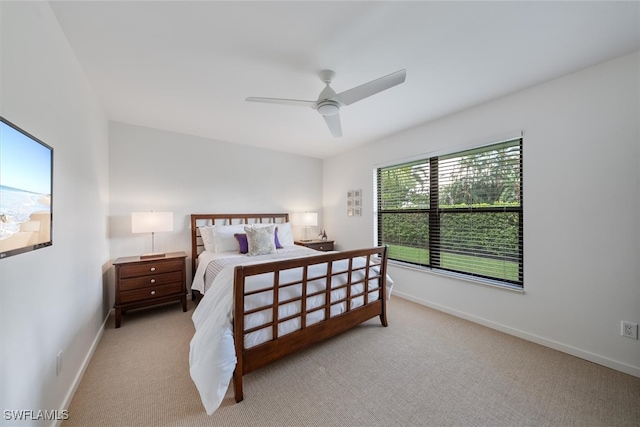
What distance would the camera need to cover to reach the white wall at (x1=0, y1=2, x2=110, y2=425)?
106 cm

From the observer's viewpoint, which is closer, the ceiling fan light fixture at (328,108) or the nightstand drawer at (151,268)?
the ceiling fan light fixture at (328,108)

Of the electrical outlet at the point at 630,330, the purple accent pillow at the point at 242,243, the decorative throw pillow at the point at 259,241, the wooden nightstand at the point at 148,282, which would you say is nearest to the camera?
the electrical outlet at the point at 630,330

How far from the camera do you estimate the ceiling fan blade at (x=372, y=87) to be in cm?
165

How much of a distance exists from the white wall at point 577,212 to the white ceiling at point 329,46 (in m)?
0.25

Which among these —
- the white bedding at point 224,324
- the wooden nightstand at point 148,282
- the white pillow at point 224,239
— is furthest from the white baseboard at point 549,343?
the wooden nightstand at point 148,282

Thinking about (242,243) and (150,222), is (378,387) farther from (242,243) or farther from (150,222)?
(150,222)

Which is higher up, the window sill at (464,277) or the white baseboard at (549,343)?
the window sill at (464,277)

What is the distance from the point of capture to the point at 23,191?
1104mm

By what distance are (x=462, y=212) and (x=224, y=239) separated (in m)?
3.14

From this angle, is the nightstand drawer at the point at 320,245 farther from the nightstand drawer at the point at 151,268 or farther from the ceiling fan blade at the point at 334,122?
the ceiling fan blade at the point at 334,122

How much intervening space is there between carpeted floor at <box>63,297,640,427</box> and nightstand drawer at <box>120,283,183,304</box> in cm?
42

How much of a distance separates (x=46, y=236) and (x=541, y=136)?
12.7 ft

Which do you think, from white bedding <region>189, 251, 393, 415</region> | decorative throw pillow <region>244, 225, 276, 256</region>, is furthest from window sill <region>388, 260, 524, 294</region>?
decorative throw pillow <region>244, 225, 276, 256</region>

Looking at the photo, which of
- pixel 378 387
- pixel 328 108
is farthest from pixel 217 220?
pixel 378 387
